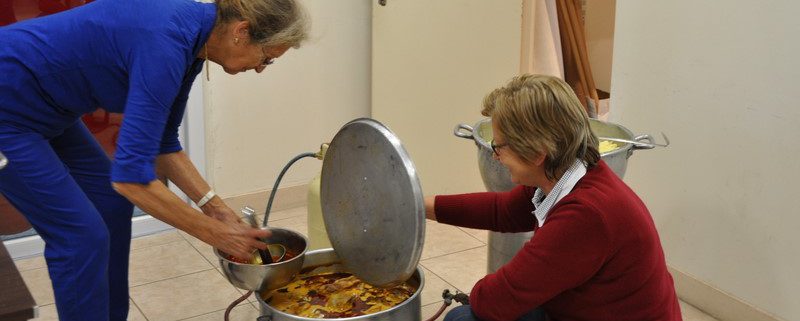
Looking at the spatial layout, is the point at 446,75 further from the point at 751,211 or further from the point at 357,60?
the point at 751,211

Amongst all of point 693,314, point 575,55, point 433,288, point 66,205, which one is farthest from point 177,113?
point 575,55

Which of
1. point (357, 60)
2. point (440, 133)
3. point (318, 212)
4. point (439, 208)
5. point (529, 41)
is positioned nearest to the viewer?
point (439, 208)

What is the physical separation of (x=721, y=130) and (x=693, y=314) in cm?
60

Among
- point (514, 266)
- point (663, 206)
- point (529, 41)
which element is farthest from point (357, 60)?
point (514, 266)

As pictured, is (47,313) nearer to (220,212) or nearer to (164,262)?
(164,262)

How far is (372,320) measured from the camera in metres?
1.92

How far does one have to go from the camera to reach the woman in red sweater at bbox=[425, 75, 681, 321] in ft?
5.40

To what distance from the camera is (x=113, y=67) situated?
1.86 metres

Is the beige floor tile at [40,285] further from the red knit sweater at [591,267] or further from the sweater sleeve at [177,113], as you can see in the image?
the red knit sweater at [591,267]

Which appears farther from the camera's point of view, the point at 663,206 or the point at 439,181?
the point at 439,181

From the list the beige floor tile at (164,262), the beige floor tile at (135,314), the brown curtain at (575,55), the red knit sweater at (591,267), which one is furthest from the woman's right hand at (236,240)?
the brown curtain at (575,55)

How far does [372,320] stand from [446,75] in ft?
5.47

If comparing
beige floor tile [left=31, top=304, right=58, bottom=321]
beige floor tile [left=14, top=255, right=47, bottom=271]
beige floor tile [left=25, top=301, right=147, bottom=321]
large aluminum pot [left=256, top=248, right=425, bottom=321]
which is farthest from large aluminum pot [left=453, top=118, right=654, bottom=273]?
beige floor tile [left=14, top=255, right=47, bottom=271]

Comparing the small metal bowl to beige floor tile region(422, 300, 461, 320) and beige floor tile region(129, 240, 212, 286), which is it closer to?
beige floor tile region(422, 300, 461, 320)
